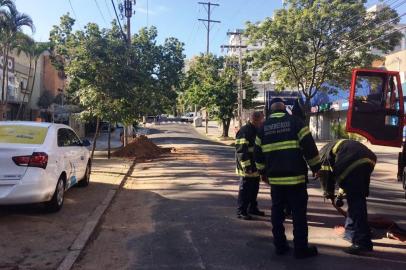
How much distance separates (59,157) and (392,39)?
2273cm

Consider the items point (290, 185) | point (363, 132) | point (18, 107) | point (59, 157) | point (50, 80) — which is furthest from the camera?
point (50, 80)

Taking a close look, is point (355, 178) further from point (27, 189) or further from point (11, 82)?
point (11, 82)

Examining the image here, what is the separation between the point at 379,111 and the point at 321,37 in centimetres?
1654

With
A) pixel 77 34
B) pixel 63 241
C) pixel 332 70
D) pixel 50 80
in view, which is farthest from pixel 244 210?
pixel 50 80

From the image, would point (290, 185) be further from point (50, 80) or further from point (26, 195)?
point (50, 80)

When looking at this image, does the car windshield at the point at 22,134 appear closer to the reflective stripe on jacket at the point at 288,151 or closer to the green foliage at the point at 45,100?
the reflective stripe on jacket at the point at 288,151

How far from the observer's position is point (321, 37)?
26.1 metres

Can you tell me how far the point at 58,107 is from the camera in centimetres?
3775

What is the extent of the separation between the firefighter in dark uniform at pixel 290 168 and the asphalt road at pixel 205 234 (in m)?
0.26

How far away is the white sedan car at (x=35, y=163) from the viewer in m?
7.76

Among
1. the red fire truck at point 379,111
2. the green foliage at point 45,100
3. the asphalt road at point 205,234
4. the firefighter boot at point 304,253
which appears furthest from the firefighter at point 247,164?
the green foliage at point 45,100

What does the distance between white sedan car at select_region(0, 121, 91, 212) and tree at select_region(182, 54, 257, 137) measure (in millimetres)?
34715

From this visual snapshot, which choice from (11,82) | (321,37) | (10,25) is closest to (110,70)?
(10,25)

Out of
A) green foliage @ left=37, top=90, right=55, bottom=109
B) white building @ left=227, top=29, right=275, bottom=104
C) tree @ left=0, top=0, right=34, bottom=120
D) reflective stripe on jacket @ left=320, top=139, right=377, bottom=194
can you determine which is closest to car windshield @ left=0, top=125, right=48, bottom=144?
reflective stripe on jacket @ left=320, top=139, right=377, bottom=194
